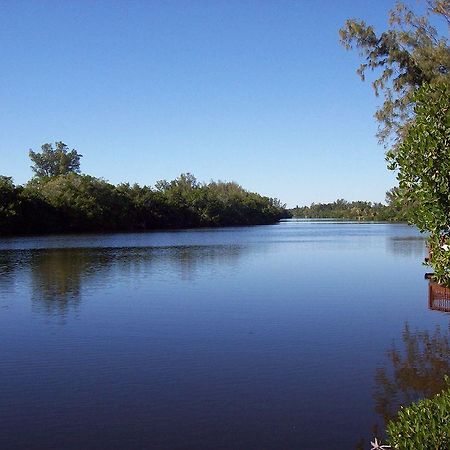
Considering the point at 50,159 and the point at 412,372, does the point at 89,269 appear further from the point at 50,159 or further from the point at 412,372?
the point at 50,159

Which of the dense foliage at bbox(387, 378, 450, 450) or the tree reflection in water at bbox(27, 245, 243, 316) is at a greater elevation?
the dense foliage at bbox(387, 378, 450, 450)

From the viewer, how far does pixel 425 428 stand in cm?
392

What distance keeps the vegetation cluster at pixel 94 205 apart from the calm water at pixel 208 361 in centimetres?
5306

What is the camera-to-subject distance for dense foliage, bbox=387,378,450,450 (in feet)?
12.6

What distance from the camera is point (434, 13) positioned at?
25.1 meters

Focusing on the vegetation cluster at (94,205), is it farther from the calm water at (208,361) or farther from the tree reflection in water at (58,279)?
the calm water at (208,361)

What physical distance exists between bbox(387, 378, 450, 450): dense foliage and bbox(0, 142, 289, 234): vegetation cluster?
6814 cm

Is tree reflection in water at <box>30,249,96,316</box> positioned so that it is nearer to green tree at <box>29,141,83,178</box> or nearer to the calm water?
the calm water

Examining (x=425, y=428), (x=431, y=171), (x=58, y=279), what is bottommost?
(x=58, y=279)

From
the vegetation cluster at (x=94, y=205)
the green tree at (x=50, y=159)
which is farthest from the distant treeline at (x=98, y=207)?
the green tree at (x=50, y=159)

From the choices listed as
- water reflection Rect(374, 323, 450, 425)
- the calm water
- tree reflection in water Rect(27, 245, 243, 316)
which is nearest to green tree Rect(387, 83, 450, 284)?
the calm water

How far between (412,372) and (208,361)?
3.39 metres

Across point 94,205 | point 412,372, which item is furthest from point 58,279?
point 94,205

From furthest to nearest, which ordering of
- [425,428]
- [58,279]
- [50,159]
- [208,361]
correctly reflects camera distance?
[50,159]
[58,279]
[208,361]
[425,428]
